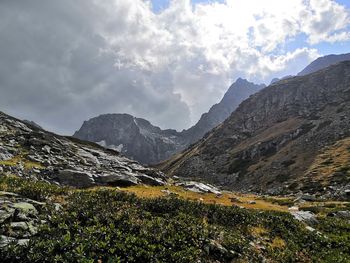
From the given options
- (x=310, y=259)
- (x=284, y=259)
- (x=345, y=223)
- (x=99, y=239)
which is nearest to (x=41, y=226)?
(x=99, y=239)

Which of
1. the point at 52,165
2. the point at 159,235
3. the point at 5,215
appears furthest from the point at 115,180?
the point at 5,215

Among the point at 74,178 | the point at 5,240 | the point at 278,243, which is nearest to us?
the point at 5,240

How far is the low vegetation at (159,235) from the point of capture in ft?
53.1

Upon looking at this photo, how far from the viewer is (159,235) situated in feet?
64.7

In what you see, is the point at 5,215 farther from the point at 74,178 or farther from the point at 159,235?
the point at 74,178

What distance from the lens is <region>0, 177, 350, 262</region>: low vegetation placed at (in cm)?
1617

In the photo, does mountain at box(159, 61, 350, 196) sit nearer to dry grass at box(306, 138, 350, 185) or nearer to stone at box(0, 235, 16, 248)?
dry grass at box(306, 138, 350, 185)

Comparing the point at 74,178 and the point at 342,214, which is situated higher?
the point at 74,178

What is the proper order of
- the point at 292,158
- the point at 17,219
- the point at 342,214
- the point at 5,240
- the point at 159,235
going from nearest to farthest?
1. the point at 5,240
2. the point at 17,219
3. the point at 159,235
4. the point at 342,214
5. the point at 292,158

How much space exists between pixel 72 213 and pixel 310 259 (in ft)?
56.7

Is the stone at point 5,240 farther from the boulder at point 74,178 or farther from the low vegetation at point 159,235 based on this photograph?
the boulder at point 74,178

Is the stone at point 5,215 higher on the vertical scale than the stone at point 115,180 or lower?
lower

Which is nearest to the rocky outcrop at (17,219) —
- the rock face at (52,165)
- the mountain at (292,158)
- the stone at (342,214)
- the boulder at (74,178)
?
the rock face at (52,165)

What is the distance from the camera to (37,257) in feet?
48.0
